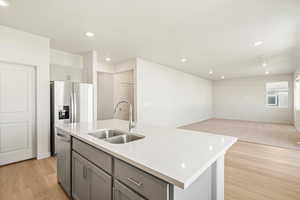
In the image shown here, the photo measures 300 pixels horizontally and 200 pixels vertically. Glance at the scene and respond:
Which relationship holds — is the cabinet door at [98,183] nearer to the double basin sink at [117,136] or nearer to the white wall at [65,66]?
the double basin sink at [117,136]

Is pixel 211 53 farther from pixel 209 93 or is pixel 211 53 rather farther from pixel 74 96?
pixel 209 93

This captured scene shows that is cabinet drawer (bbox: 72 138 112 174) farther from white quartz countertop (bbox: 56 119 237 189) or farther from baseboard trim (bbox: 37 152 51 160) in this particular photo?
baseboard trim (bbox: 37 152 51 160)

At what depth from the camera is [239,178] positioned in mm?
2256

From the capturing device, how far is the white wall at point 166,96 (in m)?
4.64

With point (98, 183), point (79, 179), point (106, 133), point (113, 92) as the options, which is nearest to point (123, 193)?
point (98, 183)

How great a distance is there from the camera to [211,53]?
13.3 feet

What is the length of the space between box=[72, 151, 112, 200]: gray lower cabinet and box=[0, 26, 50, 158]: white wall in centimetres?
196

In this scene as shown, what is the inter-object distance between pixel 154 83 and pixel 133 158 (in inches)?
168

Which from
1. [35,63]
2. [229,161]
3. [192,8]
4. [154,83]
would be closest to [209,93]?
[154,83]

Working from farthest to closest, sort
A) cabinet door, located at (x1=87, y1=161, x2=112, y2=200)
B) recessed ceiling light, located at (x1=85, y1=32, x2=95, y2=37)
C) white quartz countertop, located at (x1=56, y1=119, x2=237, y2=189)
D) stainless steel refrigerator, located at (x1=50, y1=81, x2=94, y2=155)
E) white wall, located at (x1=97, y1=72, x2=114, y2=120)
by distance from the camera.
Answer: white wall, located at (x1=97, y1=72, x2=114, y2=120), stainless steel refrigerator, located at (x1=50, y1=81, x2=94, y2=155), recessed ceiling light, located at (x1=85, y1=32, x2=95, y2=37), cabinet door, located at (x1=87, y1=161, x2=112, y2=200), white quartz countertop, located at (x1=56, y1=119, x2=237, y2=189)

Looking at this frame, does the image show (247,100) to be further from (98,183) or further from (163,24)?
(98,183)

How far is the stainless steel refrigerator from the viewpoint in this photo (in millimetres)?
3200

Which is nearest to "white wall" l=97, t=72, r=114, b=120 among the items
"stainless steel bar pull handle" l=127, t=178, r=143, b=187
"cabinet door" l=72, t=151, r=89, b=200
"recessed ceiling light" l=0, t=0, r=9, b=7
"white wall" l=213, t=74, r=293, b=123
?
"recessed ceiling light" l=0, t=0, r=9, b=7

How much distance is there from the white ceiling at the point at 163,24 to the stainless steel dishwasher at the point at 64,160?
1899 millimetres
